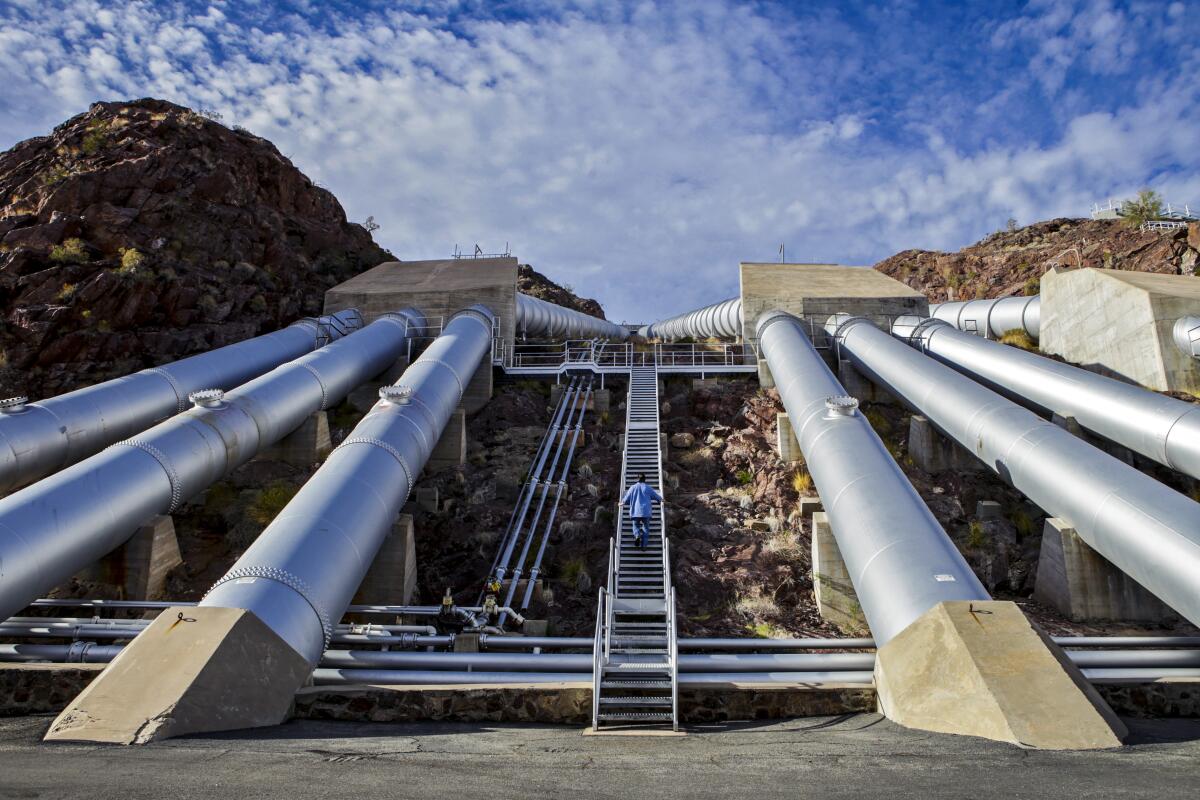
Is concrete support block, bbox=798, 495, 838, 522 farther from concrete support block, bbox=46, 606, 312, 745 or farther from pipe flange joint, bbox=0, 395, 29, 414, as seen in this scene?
pipe flange joint, bbox=0, 395, 29, 414

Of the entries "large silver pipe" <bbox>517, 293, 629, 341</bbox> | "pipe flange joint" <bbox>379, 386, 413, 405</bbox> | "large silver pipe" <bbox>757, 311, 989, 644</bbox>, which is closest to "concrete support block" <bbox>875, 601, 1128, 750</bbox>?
"large silver pipe" <bbox>757, 311, 989, 644</bbox>

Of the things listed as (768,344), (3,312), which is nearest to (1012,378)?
(768,344)

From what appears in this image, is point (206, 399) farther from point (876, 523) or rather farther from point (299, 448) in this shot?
point (876, 523)

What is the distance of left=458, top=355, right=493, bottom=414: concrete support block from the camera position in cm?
2259

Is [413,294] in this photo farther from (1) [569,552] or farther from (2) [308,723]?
(2) [308,723]

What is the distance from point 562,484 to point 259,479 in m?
6.98

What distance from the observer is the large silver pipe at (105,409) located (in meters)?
13.0

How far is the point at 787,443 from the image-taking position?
17.7 meters

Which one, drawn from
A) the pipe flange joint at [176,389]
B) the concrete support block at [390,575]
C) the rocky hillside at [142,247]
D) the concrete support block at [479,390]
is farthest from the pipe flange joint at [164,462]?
the concrete support block at [479,390]

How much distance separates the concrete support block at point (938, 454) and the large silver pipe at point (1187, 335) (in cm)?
518

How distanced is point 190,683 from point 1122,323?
20.9 m

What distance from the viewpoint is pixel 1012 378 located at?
17.1 meters

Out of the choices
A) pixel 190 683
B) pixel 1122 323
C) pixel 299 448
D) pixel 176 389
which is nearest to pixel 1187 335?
pixel 1122 323

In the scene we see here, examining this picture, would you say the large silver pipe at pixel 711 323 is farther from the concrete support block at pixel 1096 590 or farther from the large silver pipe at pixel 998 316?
the concrete support block at pixel 1096 590
